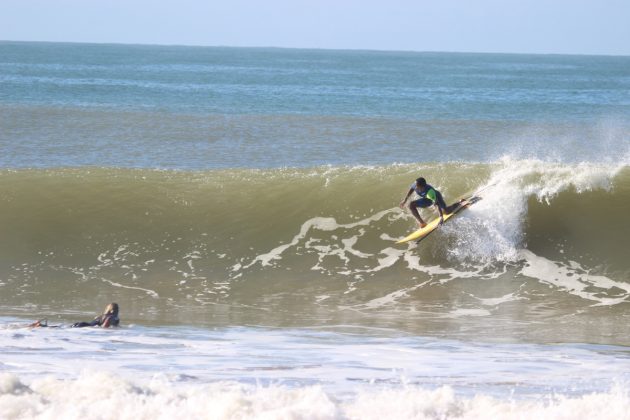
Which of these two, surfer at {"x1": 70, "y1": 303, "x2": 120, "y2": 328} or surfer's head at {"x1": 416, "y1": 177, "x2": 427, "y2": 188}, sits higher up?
surfer's head at {"x1": 416, "y1": 177, "x2": 427, "y2": 188}

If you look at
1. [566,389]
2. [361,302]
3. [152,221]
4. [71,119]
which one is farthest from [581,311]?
[71,119]

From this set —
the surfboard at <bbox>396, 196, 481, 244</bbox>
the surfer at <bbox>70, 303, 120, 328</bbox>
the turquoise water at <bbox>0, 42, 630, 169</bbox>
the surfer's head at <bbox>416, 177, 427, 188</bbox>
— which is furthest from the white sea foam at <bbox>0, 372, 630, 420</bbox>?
the turquoise water at <bbox>0, 42, 630, 169</bbox>

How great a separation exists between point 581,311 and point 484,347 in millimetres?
2998

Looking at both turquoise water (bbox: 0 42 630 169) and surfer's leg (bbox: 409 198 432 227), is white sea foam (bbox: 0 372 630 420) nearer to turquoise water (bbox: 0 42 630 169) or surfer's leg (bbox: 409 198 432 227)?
surfer's leg (bbox: 409 198 432 227)

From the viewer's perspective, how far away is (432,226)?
14.9 meters

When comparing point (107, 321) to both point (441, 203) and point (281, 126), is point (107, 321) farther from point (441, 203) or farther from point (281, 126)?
point (281, 126)

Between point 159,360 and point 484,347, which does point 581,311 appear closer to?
point 484,347

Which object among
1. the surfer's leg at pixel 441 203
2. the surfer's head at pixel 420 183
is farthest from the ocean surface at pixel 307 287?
the surfer's head at pixel 420 183

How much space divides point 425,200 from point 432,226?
42 cm

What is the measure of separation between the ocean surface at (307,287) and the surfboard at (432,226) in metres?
0.14

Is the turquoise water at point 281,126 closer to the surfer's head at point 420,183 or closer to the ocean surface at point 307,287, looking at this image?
the ocean surface at point 307,287

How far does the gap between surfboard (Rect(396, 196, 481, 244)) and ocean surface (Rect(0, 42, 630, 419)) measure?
0.46 ft

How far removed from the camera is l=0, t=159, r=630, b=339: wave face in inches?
518

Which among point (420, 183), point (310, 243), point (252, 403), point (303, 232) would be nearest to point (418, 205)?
point (420, 183)
